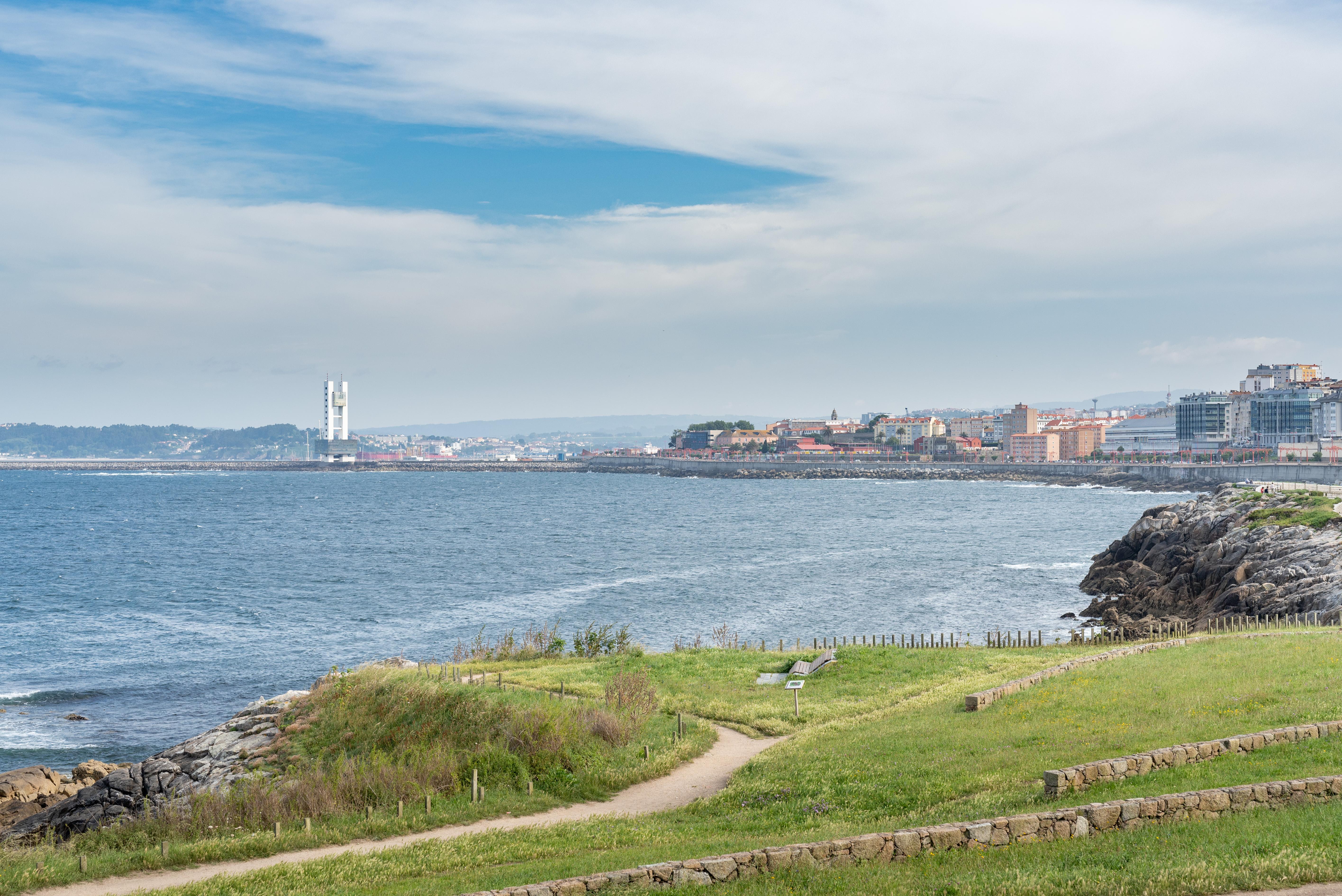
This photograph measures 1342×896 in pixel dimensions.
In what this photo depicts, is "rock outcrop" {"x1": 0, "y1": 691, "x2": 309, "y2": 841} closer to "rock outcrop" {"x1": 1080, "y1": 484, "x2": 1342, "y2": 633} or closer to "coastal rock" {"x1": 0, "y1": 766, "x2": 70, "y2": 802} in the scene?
"coastal rock" {"x1": 0, "y1": 766, "x2": 70, "y2": 802}

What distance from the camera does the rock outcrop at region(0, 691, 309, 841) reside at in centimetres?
2416

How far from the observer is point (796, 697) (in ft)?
94.3

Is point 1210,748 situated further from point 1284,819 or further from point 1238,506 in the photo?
point 1238,506

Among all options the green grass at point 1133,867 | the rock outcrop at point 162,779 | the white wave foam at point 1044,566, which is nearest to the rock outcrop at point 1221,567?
the white wave foam at point 1044,566

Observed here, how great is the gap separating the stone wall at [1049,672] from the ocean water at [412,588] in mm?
19392

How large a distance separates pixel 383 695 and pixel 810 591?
45026 mm

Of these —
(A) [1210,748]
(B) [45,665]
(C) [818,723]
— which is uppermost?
(A) [1210,748]

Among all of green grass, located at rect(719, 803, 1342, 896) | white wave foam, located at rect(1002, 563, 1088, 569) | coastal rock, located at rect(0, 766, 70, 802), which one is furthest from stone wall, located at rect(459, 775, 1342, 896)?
white wave foam, located at rect(1002, 563, 1088, 569)

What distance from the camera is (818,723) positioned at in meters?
26.6

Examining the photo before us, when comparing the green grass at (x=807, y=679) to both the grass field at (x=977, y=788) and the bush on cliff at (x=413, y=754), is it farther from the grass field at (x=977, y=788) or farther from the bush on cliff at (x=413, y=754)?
the bush on cliff at (x=413, y=754)

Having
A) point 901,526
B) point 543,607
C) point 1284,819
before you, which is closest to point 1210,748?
point 1284,819

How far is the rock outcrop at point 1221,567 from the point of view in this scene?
46844 mm

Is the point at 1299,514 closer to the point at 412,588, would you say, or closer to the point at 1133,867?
the point at 412,588

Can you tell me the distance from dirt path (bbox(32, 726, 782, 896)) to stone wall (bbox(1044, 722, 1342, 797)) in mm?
7461
